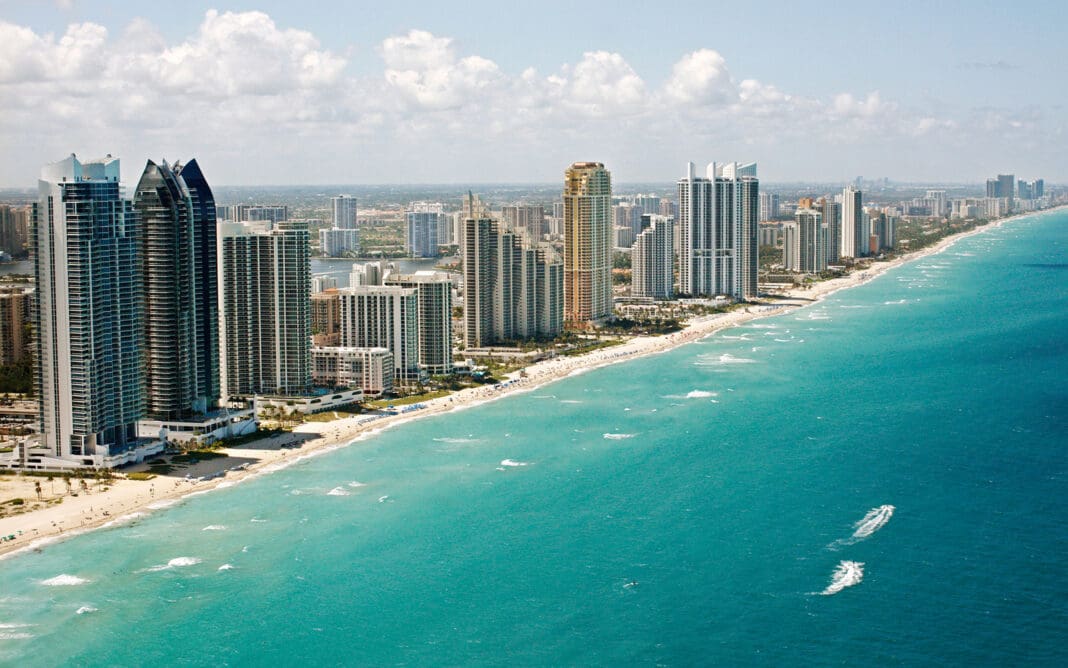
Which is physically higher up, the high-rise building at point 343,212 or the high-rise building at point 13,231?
the high-rise building at point 343,212

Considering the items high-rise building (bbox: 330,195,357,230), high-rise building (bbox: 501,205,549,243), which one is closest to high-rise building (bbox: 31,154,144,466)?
high-rise building (bbox: 501,205,549,243)

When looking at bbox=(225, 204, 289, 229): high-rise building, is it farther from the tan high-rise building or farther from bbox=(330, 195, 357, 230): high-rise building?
the tan high-rise building

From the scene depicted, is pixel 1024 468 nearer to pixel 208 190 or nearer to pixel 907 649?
pixel 907 649

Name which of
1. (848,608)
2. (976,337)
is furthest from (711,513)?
(976,337)

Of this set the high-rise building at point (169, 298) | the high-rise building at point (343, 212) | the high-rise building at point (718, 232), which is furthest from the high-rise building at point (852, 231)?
the high-rise building at point (169, 298)

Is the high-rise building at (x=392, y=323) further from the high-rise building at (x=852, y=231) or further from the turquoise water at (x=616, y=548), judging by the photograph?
the high-rise building at (x=852, y=231)

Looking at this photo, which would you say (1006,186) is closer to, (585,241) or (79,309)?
(585,241)

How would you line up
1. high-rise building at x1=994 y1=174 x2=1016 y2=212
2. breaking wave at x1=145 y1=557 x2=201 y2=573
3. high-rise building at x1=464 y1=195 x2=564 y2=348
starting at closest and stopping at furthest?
breaking wave at x1=145 y1=557 x2=201 y2=573 → high-rise building at x1=464 y1=195 x2=564 y2=348 → high-rise building at x1=994 y1=174 x2=1016 y2=212

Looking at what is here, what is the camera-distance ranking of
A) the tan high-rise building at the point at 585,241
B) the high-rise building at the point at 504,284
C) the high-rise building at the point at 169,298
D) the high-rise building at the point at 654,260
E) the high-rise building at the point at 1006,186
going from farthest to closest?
the high-rise building at the point at 1006,186 < the high-rise building at the point at 654,260 < the tan high-rise building at the point at 585,241 < the high-rise building at the point at 504,284 < the high-rise building at the point at 169,298
